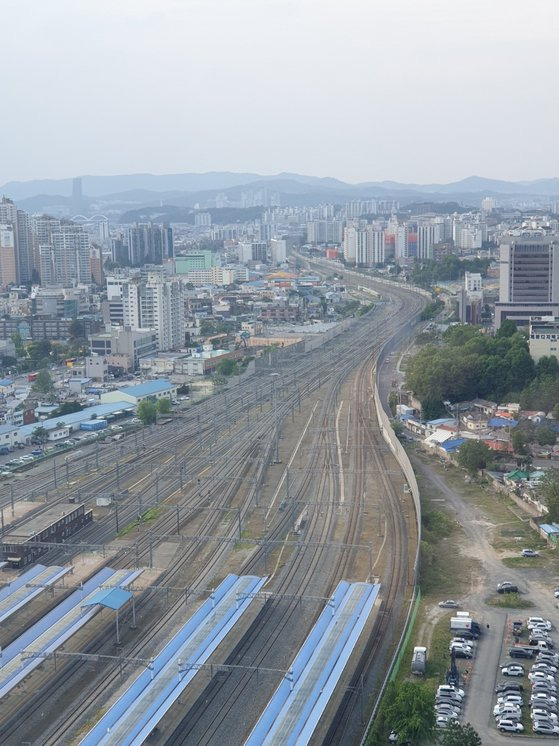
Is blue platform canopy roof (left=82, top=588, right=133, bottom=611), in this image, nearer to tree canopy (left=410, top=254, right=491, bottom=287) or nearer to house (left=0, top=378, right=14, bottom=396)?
house (left=0, top=378, right=14, bottom=396)

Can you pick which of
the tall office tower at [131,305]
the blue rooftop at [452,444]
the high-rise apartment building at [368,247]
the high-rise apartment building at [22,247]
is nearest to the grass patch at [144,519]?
the blue rooftop at [452,444]

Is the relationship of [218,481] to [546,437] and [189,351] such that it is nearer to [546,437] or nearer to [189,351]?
[546,437]

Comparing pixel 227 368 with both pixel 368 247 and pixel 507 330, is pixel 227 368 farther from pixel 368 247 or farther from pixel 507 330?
pixel 368 247

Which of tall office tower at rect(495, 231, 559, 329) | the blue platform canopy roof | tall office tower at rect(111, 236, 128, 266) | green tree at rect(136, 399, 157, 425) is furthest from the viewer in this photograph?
tall office tower at rect(111, 236, 128, 266)

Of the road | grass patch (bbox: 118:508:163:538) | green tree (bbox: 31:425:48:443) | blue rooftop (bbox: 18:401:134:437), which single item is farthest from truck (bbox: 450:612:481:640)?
blue rooftop (bbox: 18:401:134:437)

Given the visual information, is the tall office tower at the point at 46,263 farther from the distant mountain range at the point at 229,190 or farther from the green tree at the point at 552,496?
the distant mountain range at the point at 229,190

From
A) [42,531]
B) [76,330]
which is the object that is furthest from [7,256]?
[42,531]
